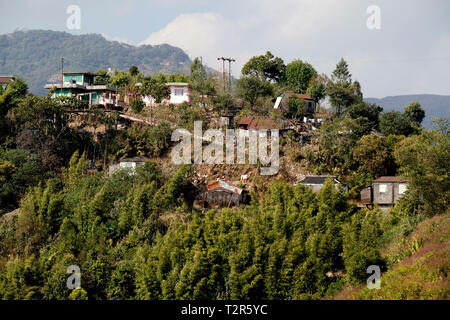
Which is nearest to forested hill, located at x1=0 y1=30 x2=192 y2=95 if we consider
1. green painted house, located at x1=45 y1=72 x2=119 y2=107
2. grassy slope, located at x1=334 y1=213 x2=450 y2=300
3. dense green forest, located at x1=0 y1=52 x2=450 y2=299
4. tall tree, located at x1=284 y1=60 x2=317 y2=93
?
green painted house, located at x1=45 y1=72 x2=119 y2=107

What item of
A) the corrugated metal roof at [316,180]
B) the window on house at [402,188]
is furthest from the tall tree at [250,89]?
the window on house at [402,188]

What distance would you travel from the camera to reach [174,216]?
73.1ft

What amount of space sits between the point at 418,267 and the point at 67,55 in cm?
12645

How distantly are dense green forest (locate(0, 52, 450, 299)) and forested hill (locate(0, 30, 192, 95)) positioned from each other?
80.5 meters

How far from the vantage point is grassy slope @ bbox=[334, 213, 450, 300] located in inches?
566

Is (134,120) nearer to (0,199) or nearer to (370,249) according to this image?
(0,199)

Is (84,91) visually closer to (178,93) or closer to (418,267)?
(178,93)

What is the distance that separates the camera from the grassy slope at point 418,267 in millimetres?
14383

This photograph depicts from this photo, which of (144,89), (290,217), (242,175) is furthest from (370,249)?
(144,89)

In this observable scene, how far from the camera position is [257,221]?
20.1m

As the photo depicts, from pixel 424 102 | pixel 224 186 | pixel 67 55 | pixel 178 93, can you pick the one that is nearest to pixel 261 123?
pixel 224 186

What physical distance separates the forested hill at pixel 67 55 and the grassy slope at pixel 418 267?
93419 millimetres

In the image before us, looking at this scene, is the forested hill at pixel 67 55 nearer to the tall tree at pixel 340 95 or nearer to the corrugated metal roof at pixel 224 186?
the tall tree at pixel 340 95

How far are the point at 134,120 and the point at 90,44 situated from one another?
121 metres
